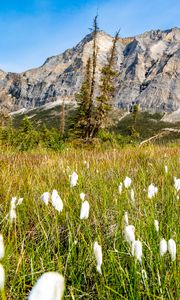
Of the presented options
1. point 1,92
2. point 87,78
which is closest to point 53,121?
point 87,78

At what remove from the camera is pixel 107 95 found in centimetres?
2472

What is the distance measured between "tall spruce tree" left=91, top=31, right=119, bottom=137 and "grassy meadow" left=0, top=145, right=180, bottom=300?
1972 cm

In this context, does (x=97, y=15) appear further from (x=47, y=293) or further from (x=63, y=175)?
(x=47, y=293)

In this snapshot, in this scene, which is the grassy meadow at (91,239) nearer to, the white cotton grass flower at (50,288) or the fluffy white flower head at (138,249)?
the fluffy white flower head at (138,249)

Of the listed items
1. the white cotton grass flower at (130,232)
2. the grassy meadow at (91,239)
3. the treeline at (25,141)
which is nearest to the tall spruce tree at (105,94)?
the treeline at (25,141)

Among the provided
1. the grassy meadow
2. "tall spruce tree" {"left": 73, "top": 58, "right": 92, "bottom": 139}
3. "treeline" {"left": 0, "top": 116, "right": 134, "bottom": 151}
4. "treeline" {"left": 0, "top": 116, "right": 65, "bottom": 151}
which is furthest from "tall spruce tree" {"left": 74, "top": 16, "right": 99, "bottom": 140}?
the grassy meadow

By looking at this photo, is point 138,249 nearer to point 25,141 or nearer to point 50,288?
point 50,288

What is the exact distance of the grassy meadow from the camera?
1.55 m

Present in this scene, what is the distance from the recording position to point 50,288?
501 mm

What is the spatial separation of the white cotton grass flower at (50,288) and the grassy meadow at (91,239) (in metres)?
0.68

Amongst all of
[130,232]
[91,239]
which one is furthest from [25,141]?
[130,232]

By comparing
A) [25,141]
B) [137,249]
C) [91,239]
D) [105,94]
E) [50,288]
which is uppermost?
[105,94]

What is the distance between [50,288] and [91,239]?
1615 mm

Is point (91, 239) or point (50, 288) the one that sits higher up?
point (50, 288)
